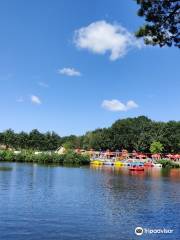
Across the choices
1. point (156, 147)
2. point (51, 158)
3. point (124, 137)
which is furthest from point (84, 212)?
point (124, 137)

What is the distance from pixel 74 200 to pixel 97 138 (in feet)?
421

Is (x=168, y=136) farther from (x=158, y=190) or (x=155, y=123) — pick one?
(x=158, y=190)

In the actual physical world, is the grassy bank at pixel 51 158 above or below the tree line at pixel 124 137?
below

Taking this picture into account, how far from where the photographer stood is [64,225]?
31.8 metres

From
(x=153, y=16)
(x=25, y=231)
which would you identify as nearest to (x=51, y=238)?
(x=25, y=231)

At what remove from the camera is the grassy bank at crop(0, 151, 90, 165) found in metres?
132

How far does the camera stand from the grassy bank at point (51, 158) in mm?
132375

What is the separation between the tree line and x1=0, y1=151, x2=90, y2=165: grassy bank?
27.6 metres

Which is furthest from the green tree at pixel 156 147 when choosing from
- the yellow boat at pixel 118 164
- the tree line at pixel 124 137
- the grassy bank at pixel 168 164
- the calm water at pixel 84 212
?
the calm water at pixel 84 212

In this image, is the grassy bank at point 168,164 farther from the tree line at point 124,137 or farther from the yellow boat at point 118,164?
the tree line at point 124,137

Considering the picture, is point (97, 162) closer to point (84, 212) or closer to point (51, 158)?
point (51, 158)

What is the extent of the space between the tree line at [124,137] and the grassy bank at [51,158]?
27.6 metres

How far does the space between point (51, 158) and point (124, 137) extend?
121ft

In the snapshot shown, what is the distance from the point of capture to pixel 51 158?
134m
